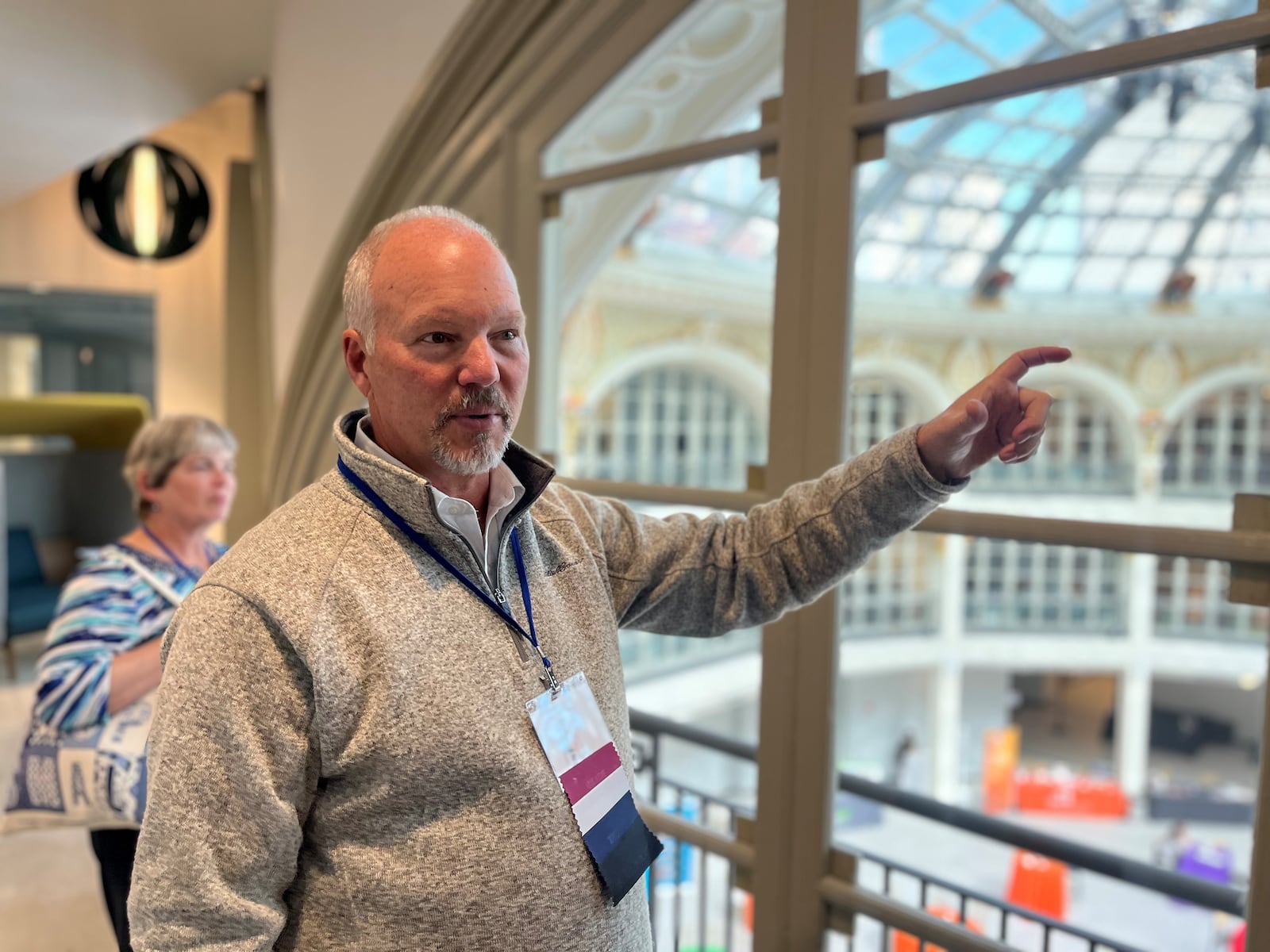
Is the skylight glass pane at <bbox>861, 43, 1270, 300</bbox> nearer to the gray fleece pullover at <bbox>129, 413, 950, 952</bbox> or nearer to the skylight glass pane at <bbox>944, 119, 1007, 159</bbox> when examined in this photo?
the skylight glass pane at <bbox>944, 119, 1007, 159</bbox>

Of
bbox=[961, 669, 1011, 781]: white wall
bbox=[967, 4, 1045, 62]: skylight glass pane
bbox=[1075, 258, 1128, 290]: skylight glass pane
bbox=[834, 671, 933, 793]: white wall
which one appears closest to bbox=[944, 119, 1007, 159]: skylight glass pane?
bbox=[967, 4, 1045, 62]: skylight glass pane

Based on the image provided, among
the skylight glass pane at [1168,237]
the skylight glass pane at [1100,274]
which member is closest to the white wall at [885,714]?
the skylight glass pane at [1100,274]

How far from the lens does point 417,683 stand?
905 millimetres

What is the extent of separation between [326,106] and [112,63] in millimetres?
984

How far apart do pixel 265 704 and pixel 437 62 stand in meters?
2.27

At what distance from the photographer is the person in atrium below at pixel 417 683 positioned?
33.4 inches

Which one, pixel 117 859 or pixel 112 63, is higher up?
pixel 112 63

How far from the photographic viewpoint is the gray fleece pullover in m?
0.84

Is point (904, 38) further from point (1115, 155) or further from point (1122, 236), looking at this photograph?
point (1122, 236)

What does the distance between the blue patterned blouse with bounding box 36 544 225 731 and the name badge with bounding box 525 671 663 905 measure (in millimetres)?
1104

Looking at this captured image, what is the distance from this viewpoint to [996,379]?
1104 mm

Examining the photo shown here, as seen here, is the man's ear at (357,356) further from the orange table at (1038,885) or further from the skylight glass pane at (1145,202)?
the skylight glass pane at (1145,202)

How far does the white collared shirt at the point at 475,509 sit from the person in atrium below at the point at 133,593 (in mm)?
942

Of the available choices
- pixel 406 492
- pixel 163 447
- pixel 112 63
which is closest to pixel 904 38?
pixel 112 63
